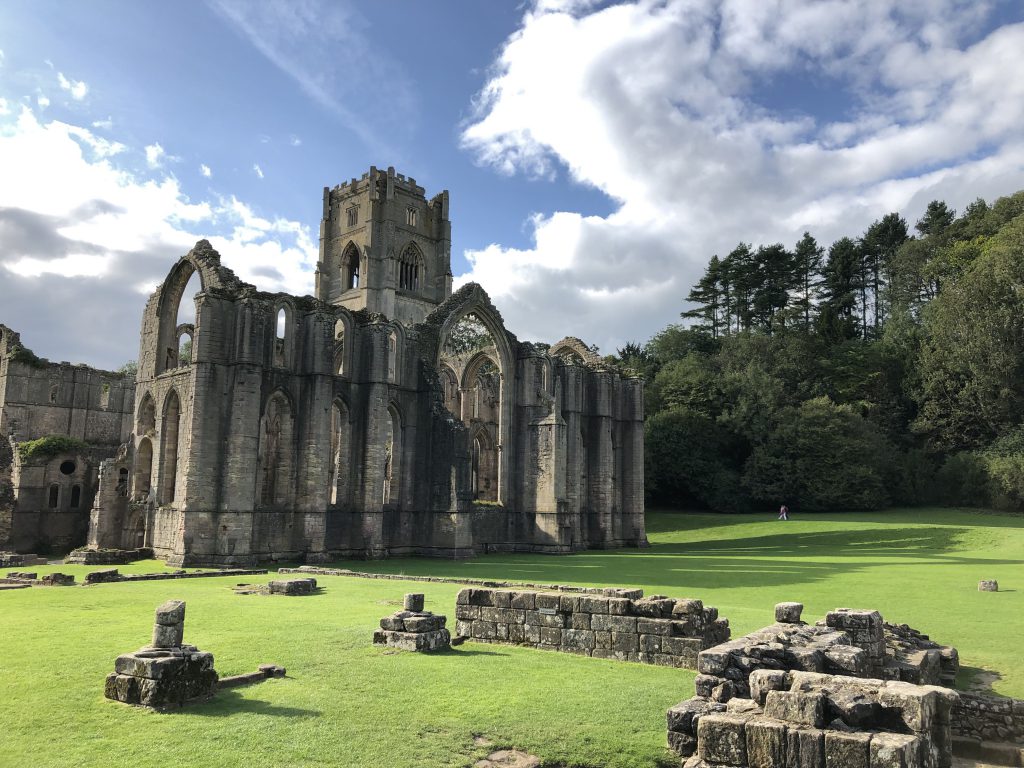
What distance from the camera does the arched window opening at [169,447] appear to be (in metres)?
25.6

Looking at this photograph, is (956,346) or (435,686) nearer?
(435,686)

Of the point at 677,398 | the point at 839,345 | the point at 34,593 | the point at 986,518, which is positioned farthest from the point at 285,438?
the point at 839,345

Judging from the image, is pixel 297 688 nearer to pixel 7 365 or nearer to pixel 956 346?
pixel 7 365

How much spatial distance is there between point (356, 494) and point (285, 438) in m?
3.40

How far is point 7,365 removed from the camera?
34.8 m

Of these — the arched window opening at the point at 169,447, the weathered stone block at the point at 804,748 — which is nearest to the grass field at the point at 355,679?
the weathered stone block at the point at 804,748

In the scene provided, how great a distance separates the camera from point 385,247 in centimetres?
6569

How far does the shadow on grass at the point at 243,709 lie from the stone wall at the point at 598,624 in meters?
4.14

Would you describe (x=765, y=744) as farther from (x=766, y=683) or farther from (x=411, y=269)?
(x=411, y=269)

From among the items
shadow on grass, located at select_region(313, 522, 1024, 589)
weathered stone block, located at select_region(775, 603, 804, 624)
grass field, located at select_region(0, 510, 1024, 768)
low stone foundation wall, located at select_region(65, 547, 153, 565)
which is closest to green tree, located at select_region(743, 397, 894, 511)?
shadow on grass, located at select_region(313, 522, 1024, 589)

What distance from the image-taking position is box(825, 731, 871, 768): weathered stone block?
16.0ft

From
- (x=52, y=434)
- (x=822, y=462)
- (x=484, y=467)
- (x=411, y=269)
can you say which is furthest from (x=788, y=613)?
(x=411, y=269)

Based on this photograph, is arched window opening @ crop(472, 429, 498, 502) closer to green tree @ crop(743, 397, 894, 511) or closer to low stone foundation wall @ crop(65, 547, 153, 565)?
low stone foundation wall @ crop(65, 547, 153, 565)

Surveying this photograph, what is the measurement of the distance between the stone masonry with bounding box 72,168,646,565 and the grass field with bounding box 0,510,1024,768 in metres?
6.93
